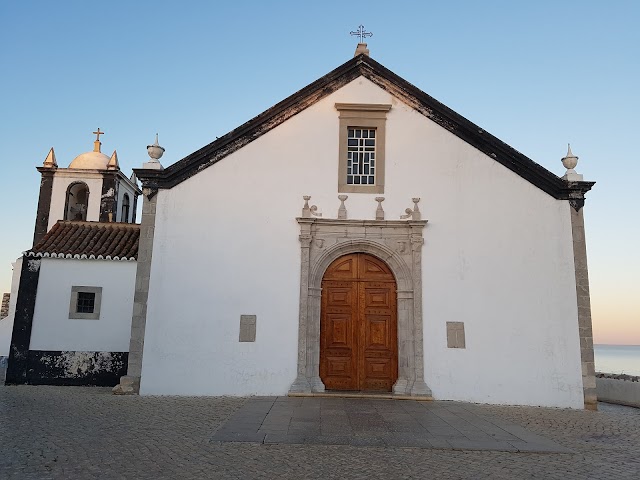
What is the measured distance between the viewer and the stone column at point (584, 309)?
957cm

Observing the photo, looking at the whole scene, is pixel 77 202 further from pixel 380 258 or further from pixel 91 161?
pixel 380 258

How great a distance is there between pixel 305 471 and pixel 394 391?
5.04m

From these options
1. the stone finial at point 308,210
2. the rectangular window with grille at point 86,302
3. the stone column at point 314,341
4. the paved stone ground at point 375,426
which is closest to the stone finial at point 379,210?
the stone finial at point 308,210

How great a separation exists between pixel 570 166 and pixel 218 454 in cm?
930

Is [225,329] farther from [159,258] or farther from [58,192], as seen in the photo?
[58,192]

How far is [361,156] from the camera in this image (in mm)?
10656

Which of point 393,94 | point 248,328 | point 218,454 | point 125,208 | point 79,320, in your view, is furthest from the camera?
point 125,208

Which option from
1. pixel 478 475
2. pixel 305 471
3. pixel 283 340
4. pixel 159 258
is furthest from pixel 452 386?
pixel 159 258

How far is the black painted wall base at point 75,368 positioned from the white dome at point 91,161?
10.1 m

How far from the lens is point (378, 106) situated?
10.7 m

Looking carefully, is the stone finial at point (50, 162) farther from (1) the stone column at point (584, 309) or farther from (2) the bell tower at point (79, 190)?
(1) the stone column at point (584, 309)

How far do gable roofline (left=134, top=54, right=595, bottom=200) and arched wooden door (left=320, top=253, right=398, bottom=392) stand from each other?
131 inches

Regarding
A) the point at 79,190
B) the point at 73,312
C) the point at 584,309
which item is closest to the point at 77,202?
the point at 79,190

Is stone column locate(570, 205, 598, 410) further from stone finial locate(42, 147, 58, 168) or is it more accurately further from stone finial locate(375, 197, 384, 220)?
stone finial locate(42, 147, 58, 168)
